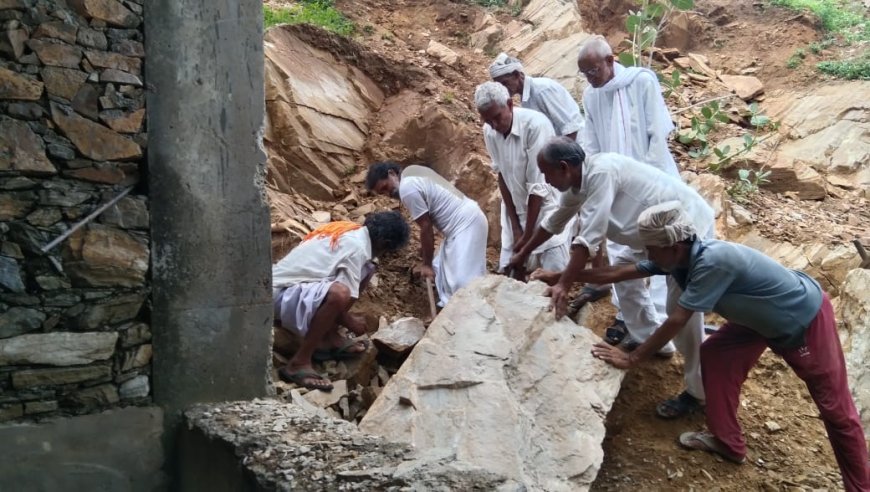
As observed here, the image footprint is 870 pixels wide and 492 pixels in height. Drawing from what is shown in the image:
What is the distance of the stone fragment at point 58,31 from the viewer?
2.73m

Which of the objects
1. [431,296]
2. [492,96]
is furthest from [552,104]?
[431,296]

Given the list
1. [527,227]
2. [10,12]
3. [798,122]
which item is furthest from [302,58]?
[798,122]

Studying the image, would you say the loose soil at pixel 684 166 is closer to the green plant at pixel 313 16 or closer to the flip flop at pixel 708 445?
the flip flop at pixel 708 445

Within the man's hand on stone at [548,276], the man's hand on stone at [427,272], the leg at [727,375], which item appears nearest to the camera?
the leg at [727,375]

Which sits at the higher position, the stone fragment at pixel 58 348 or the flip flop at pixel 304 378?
the stone fragment at pixel 58 348

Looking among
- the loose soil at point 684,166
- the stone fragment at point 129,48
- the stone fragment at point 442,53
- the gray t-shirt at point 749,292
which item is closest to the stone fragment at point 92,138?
the stone fragment at point 129,48

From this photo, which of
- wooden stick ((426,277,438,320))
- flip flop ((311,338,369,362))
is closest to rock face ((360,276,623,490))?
flip flop ((311,338,369,362))

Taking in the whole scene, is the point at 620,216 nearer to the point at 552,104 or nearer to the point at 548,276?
the point at 548,276

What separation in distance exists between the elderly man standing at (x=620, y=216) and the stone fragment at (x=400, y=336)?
996mm

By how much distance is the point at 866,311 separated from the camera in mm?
4691

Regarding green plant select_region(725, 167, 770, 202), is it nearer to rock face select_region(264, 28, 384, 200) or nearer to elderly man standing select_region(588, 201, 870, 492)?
elderly man standing select_region(588, 201, 870, 492)

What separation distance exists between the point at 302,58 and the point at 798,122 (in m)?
5.84

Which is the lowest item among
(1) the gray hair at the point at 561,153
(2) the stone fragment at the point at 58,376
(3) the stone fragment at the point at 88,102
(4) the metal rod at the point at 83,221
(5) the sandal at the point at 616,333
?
(5) the sandal at the point at 616,333

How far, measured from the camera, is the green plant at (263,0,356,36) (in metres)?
7.39
